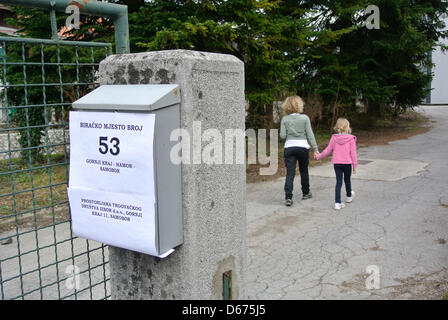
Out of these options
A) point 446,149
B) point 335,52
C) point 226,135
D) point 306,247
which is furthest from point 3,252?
point 335,52

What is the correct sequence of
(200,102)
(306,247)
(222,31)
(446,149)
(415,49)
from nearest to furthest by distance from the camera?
1. (200,102)
2. (306,247)
3. (222,31)
4. (446,149)
5. (415,49)

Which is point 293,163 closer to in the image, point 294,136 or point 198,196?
point 294,136

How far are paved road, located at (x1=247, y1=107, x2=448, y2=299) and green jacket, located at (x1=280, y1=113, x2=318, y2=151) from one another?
43.0 inches

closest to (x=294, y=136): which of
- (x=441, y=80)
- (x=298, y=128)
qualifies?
(x=298, y=128)

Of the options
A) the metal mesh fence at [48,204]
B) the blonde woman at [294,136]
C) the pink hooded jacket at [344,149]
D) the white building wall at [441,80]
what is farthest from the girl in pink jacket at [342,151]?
the white building wall at [441,80]

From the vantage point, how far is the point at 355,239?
18.2 ft

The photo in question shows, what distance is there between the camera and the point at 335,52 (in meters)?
15.3

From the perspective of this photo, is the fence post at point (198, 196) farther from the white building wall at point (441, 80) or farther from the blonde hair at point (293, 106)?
the white building wall at point (441, 80)

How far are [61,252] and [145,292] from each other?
369cm

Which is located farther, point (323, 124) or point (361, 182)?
point (323, 124)

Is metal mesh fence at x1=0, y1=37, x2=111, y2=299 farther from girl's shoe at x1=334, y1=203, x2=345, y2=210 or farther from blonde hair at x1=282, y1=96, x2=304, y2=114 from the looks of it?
girl's shoe at x1=334, y1=203, x2=345, y2=210

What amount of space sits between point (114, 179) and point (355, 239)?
4271 mm

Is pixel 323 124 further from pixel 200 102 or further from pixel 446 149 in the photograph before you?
pixel 200 102

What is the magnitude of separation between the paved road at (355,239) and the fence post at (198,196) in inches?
82.6
